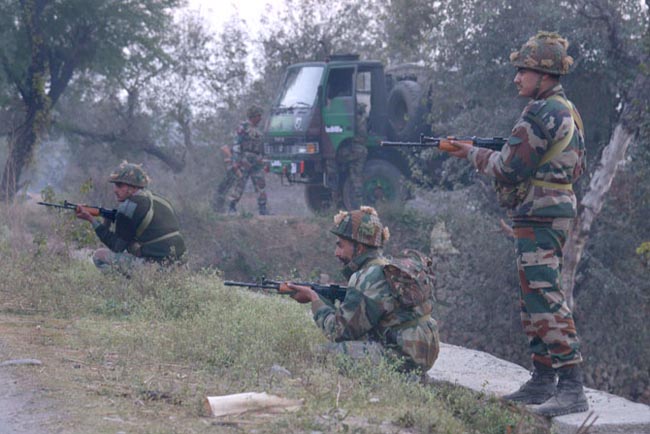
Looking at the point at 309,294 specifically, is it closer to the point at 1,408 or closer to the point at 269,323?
the point at 269,323

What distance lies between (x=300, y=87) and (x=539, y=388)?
12004 mm

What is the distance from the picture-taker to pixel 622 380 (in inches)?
492

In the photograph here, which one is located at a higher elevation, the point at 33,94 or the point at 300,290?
the point at 33,94

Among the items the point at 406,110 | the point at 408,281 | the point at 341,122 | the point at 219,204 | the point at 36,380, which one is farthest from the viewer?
the point at 219,204

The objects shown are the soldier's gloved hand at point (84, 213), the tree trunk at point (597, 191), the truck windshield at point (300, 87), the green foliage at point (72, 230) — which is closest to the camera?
the soldier's gloved hand at point (84, 213)

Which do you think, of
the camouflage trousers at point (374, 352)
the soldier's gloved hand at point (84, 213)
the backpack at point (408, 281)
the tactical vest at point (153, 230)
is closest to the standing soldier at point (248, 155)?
the soldier's gloved hand at point (84, 213)

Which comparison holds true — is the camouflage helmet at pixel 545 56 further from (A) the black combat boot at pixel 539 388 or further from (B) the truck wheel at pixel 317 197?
(B) the truck wheel at pixel 317 197

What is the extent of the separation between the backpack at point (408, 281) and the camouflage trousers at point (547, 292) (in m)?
0.56

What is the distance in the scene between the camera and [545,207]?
511 cm

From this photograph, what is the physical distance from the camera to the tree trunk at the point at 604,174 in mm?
11758

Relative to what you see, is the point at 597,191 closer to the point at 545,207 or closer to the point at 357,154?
the point at 357,154

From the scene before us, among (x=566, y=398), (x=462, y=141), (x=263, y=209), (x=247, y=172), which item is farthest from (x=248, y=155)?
(x=566, y=398)

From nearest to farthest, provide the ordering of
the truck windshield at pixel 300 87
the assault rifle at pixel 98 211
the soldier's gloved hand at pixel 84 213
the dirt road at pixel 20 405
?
the dirt road at pixel 20 405 → the assault rifle at pixel 98 211 → the soldier's gloved hand at pixel 84 213 → the truck windshield at pixel 300 87

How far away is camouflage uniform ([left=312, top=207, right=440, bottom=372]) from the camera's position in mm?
5512
